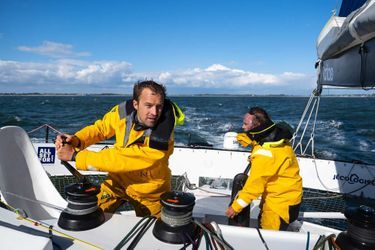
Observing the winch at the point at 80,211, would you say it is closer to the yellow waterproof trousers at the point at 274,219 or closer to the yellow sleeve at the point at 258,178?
the yellow sleeve at the point at 258,178

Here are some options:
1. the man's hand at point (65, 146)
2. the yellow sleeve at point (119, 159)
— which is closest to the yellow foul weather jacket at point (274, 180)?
the yellow sleeve at point (119, 159)

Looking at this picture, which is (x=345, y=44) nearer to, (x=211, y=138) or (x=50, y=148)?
(x=50, y=148)

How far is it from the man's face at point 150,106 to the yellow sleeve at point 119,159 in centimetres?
24

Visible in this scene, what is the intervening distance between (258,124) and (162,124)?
1.25 metres

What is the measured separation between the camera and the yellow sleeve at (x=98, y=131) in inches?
117

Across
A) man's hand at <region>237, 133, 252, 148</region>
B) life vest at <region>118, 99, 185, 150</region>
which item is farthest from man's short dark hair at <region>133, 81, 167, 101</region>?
man's hand at <region>237, 133, 252, 148</region>

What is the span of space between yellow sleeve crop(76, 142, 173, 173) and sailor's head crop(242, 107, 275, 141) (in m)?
1.19

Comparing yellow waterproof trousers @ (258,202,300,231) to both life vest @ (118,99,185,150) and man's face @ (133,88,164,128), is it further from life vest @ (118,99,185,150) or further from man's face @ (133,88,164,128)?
man's face @ (133,88,164,128)

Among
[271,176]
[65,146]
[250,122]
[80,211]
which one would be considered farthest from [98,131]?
[271,176]


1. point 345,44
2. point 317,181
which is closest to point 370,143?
point 317,181

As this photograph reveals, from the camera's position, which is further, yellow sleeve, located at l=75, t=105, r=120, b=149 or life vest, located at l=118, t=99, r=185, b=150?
yellow sleeve, located at l=75, t=105, r=120, b=149

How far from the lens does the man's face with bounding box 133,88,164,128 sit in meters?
2.56

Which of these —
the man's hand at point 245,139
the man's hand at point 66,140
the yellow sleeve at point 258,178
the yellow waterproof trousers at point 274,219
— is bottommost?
the yellow waterproof trousers at point 274,219

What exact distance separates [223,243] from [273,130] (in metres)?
1.61
